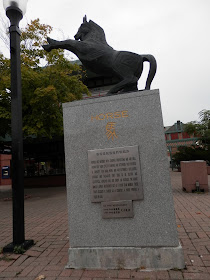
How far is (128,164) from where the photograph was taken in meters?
2.99

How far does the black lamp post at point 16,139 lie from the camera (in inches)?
158

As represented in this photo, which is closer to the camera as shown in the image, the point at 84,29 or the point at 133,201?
the point at 133,201

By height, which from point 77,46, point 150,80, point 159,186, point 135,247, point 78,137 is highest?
point 77,46

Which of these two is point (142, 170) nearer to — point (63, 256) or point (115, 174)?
point (115, 174)

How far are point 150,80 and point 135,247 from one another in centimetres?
256

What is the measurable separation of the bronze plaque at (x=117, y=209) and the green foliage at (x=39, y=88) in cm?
753

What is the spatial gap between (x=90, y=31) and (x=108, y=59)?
2.11 feet

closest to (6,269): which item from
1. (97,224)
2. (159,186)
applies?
(97,224)

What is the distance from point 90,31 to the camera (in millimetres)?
3658

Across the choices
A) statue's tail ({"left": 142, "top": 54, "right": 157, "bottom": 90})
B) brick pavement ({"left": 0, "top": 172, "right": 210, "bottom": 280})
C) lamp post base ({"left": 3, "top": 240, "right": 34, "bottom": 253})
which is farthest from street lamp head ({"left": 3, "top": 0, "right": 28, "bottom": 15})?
brick pavement ({"left": 0, "top": 172, "right": 210, "bottom": 280})

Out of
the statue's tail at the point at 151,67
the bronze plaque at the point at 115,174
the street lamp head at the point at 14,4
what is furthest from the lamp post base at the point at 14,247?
the street lamp head at the point at 14,4

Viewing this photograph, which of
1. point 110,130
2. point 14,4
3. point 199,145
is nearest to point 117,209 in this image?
point 110,130

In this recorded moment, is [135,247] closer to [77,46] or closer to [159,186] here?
[159,186]

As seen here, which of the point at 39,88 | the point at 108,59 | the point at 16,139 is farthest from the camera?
the point at 39,88
